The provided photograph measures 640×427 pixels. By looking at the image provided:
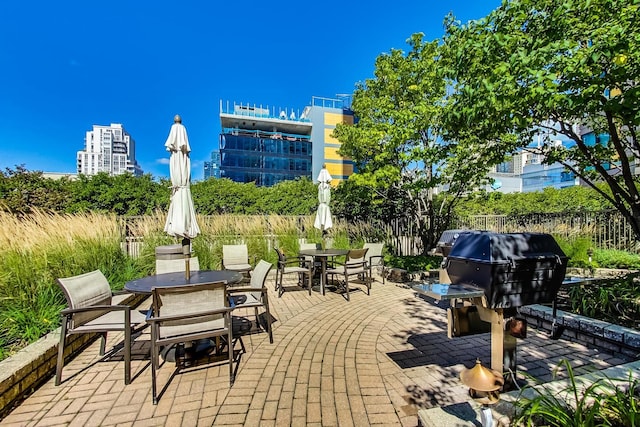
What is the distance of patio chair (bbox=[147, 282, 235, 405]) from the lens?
2.47m

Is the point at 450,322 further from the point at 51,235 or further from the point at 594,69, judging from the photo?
the point at 51,235

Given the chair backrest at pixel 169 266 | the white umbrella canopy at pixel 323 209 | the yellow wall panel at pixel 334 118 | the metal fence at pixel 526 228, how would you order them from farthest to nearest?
the yellow wall panel at pixel 334 118, the metal fence at pixel 526 228, the white umbrella canopy at pixel 323 209, the chair backrest at pixel 169 266

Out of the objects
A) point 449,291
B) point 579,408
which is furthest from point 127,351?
point 579,408

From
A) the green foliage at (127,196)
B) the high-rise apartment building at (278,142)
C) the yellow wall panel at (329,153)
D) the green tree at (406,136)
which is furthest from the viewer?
the yellow wall panel at (329,153)

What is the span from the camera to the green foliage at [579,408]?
4.88 ft

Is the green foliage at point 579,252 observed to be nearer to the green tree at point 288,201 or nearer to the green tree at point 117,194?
the green tree at point 288,201

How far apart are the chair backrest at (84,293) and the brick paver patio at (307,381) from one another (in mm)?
506

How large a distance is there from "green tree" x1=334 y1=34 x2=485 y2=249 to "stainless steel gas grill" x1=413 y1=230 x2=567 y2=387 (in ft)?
17.2

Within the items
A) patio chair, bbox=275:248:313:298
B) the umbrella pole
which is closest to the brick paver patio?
the umbrella pole

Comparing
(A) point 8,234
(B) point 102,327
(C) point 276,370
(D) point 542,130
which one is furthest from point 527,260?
(A) point 8,234

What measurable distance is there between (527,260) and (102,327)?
3394 millimetres

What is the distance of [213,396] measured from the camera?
236 cm

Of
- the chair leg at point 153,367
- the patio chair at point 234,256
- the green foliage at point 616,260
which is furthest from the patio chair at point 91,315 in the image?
the green foliage at point 616,260

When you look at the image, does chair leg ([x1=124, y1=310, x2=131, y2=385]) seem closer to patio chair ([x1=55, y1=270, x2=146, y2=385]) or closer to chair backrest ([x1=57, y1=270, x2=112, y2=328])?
patio chair ([x1=55, y1=270, x2=146, y2=385])
